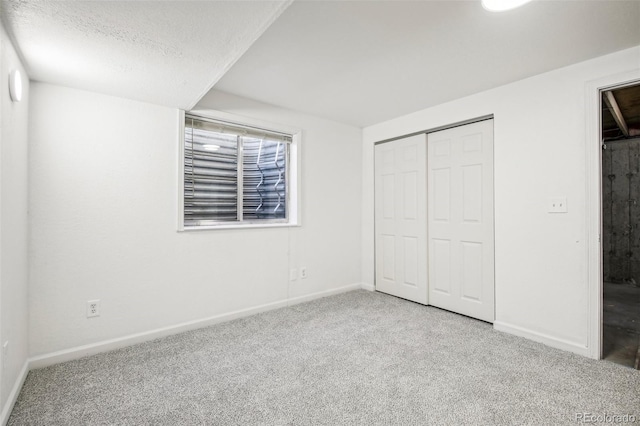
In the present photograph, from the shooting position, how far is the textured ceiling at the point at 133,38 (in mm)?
1290

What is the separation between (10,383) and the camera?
1625mm

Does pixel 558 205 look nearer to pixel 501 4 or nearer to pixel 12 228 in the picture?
pixel 501 4

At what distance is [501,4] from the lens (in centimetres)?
152

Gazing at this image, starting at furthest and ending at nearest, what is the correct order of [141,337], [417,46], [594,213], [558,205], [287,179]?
1. [287,179]
2. [141,337]
3. [558,205]
4. [594,213]
5. [417,46]

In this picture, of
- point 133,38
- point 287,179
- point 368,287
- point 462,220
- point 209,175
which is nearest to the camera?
point 133,38

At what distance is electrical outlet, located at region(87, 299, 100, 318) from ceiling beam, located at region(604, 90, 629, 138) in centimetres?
431

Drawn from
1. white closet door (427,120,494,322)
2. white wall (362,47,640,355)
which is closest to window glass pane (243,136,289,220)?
white closet door (427,120,494,322)

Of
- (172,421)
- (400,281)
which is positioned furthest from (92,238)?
(400,281)

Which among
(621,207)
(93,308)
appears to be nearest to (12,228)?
(93,308)

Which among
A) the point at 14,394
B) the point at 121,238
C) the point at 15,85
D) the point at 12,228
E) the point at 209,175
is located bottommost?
the point at 14,394

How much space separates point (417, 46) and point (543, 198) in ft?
5.19

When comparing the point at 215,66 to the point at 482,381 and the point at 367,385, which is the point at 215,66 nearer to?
the point at 367,385

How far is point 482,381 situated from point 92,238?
2881 mm

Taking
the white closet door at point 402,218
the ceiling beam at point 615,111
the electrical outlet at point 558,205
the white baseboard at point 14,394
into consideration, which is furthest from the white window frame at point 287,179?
the ceiling beam at point 615,111
